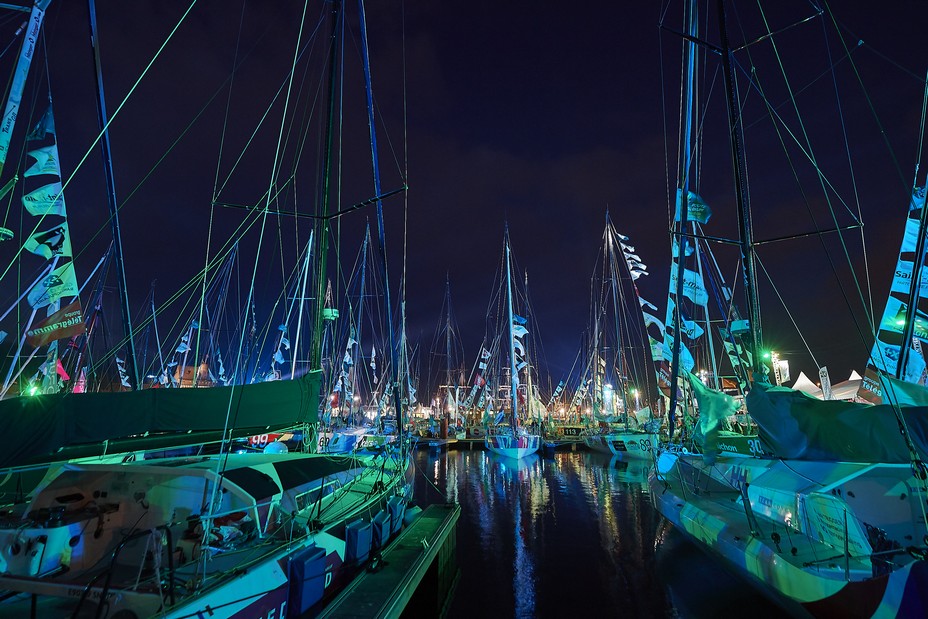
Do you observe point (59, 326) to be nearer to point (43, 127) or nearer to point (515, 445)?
point (43, 127)

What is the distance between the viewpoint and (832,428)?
918 centimetres

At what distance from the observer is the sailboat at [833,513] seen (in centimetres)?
732

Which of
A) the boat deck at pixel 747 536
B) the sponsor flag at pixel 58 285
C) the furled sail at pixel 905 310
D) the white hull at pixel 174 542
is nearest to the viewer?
the white hull at pixel 174 542

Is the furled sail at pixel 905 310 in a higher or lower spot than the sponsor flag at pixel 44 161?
lower

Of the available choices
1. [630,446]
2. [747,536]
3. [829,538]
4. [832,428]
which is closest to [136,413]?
[832,428]

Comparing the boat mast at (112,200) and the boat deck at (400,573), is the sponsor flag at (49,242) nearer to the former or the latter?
the boat mast at (112,200)

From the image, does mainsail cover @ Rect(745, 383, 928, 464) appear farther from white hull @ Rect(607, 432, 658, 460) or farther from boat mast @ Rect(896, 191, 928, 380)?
white hull @ Rect(607, 432, 658, 460)

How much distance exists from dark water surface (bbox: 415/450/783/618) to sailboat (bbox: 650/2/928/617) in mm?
1406

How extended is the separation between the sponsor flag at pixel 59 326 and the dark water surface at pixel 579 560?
1122cm

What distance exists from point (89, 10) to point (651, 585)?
20.7m

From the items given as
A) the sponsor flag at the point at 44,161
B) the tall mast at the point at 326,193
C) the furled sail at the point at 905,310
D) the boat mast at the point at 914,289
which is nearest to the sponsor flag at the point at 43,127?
the sponsor flag at the point at 44,161

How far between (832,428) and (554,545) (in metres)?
10.8

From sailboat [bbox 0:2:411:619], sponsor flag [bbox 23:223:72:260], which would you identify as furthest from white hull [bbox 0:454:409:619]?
sponsor flag [bbox 23:223:72:260]

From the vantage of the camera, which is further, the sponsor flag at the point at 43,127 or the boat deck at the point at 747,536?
the sponsor flag at the point at 43,127
